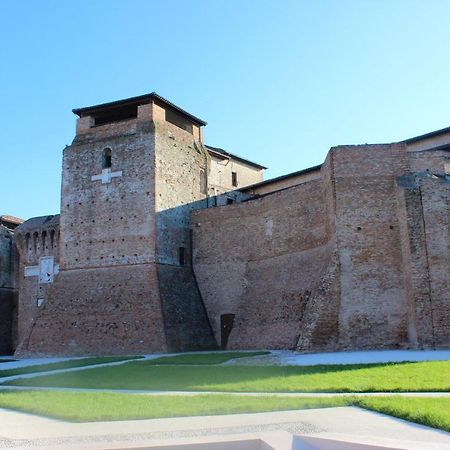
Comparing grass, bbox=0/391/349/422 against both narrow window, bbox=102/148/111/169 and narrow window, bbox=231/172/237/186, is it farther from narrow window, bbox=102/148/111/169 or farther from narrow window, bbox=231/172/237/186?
narrow window, bbox=231/172/237/186

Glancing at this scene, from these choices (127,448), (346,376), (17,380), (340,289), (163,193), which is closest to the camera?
(127,448)

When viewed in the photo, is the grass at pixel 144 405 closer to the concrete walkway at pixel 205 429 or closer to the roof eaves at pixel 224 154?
the concrete walkway at pixel 205 429

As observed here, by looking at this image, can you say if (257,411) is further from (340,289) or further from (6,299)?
(6,299)

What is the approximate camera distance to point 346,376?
10.9 metres

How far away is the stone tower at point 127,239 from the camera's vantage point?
23.7 meters

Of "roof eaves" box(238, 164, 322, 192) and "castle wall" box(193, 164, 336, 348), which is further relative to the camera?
"roof eaves" box(238, 164, 322, 192)

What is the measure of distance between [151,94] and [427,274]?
14.8 metres

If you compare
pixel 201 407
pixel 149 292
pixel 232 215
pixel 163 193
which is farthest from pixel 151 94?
pixel 201 407

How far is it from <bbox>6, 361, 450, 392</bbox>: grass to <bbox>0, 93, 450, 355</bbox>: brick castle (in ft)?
18.3

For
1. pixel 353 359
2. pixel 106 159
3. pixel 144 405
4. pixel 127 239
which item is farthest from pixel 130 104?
pixel 144 405

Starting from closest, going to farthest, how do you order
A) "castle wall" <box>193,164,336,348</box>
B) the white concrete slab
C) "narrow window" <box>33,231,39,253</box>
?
the white concrete slab < "castle wall" <box>193,164,336,348</box> < "narrow window" <box>33,231,39,253</box>

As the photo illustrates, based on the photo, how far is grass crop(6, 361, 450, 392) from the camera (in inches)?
376

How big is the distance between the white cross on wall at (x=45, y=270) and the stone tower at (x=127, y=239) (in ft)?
13.5

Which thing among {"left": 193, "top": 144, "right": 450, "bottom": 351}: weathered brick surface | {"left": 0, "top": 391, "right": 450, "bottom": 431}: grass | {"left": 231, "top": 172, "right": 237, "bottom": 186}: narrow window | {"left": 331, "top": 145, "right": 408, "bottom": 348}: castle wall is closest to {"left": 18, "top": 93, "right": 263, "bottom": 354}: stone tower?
{"left": 193, "top": 144, "right": 450, "bottom": 351}: weathered brick surface
